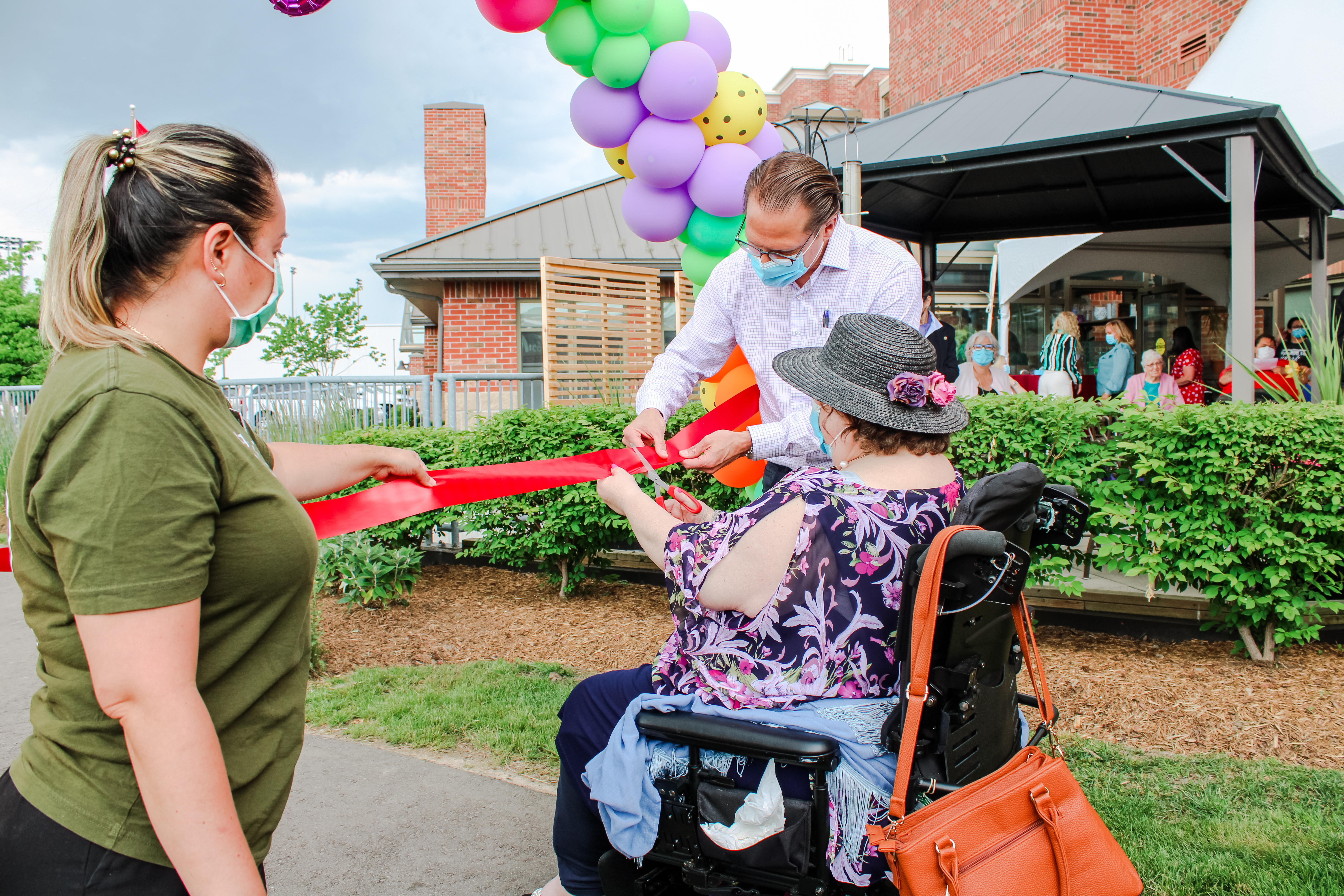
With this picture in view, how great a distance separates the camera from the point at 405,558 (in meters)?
5.89

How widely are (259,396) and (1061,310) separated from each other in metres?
15.3

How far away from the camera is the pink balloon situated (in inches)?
172

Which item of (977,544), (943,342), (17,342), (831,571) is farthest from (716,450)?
(17,342)

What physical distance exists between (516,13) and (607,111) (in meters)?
0.87

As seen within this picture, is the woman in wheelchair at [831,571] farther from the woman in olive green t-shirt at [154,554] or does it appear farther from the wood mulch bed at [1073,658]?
the wood mulch bed at [1073,658]

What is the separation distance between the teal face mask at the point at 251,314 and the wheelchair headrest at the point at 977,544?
1.26 metres

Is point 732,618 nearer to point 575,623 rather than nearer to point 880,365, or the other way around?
point 880,365

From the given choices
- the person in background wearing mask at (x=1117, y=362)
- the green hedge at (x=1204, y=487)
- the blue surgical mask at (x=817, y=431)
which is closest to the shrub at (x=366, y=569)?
the green hedge at (x=1204, y=487)

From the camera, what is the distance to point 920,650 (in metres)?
1.64

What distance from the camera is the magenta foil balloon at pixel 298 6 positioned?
3.91 m

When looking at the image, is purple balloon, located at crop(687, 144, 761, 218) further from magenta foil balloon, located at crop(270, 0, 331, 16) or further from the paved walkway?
the paved walkway

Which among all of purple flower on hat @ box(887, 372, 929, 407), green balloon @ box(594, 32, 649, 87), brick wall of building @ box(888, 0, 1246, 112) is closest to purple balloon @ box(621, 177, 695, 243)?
green balloon @ box(594, 32, 649, 87)

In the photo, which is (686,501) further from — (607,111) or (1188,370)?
(1188,370)

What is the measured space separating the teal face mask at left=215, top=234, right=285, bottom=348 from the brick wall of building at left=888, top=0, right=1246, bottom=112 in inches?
690
